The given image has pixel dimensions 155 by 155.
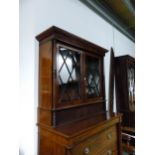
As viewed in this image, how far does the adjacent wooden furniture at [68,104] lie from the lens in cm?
145

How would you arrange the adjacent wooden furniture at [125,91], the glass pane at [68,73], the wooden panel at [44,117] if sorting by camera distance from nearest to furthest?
the wooden panel at [44,117] < the glass pane at [68,73] < the adjacent wooden furniture at [125,91]

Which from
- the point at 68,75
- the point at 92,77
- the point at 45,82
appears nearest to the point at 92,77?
the point at 92,77

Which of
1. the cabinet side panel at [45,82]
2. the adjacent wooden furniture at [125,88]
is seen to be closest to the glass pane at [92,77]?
the cabinet side panel at [45,82]

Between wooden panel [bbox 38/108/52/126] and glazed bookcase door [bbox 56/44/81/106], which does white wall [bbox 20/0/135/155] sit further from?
glazed bookcase door [bbox 56/44/81/106]

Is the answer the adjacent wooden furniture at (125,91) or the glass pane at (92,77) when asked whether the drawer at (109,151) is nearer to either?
the glass pane at (92,77)

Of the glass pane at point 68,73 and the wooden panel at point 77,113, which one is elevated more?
the glass pane at point 68,73

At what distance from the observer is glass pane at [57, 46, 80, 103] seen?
1.66 meters

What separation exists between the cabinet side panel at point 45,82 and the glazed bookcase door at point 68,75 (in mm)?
77

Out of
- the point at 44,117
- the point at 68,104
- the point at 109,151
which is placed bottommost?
the point at 109,151

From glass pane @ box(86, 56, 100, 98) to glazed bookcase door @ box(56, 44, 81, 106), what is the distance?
0.20 m

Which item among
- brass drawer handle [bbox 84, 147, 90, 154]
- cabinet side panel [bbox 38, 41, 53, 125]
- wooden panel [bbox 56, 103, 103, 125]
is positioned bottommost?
brass drawer handle [bbox 84, 147, 90, 154]

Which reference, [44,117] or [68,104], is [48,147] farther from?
[68,104]

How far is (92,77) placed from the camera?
85.6 inches

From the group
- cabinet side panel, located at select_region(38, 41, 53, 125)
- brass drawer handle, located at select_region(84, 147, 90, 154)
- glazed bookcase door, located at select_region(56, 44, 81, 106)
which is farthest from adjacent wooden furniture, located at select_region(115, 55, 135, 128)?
cabinet side panel, located at select_region(38, 41, 53, 125)
